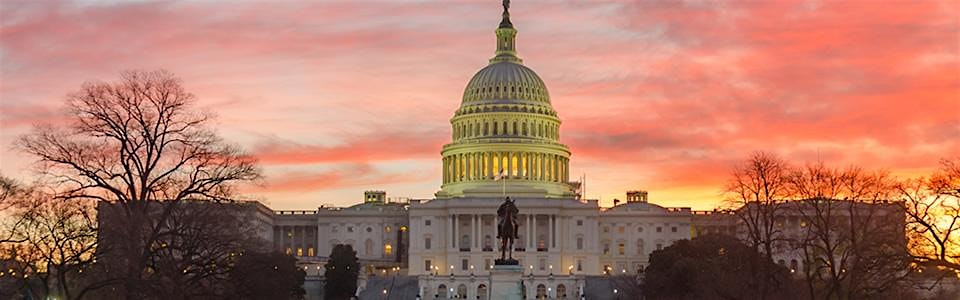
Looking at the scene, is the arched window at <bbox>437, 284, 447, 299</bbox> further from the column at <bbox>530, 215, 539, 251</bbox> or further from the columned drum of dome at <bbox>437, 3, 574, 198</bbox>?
the columned drum of dome at <bbox>437, 3, 574, 198</bbox>

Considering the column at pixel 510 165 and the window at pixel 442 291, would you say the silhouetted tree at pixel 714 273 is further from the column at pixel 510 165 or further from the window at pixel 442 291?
the column at pixel 510 165

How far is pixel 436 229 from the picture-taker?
7224 inches

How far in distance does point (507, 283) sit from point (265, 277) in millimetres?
18829

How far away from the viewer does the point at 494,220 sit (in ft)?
602

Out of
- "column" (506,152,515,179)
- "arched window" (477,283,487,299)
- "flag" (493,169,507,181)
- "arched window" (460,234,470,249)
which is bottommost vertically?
"arched window" (477,283,487,299)

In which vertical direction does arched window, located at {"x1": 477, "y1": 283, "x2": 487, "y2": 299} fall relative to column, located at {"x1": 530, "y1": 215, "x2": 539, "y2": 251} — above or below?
below

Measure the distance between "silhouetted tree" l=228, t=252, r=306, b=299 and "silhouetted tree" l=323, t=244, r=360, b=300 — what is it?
20.5 ft

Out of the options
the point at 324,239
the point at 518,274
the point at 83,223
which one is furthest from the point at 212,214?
the point at 324,239

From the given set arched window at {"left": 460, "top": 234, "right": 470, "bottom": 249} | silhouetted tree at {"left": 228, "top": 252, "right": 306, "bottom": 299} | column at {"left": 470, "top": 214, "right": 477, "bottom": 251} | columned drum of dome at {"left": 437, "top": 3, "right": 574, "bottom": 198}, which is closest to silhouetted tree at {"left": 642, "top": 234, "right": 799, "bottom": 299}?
silhouetted tree at {"left": 228, "top": 252, "right": 306, "bottom": 299}

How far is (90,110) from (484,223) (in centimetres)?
12647

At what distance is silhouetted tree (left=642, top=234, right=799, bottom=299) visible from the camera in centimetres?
9188

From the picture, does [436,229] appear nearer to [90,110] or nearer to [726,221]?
[726,221]

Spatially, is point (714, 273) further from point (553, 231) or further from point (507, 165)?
point (507, 165)

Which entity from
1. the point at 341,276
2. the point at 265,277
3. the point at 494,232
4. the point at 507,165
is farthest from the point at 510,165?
the point at 265,277
